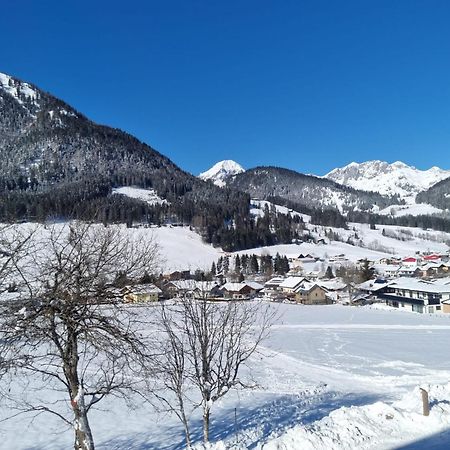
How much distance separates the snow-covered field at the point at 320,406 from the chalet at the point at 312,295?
1306 inches

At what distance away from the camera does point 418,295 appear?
66312 millimetres

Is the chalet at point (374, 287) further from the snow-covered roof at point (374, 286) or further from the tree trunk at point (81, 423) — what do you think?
the tree trunk at point (81, 423)

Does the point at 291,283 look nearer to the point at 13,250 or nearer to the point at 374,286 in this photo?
the point at 374,286

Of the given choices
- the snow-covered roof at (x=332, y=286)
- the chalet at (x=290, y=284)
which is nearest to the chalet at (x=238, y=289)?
the chalet at (x=290, y=284)

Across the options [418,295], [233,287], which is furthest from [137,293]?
[233,287]

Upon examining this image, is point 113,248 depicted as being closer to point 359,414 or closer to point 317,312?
point 359,414

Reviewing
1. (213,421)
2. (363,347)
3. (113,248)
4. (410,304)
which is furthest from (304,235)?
(113,248)

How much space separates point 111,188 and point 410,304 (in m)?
161

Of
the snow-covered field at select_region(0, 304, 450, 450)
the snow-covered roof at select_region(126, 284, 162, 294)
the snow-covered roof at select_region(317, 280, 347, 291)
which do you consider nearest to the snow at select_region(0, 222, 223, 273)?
the snow-covered roof at select_region(317, 280, 347, 291)

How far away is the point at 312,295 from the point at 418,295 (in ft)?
59.7

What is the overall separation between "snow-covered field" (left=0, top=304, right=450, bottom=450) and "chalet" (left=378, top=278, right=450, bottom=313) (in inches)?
845

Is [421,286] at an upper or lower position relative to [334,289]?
upper

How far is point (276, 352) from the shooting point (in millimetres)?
31891

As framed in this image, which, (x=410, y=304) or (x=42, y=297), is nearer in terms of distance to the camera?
(x=42, y=297)
